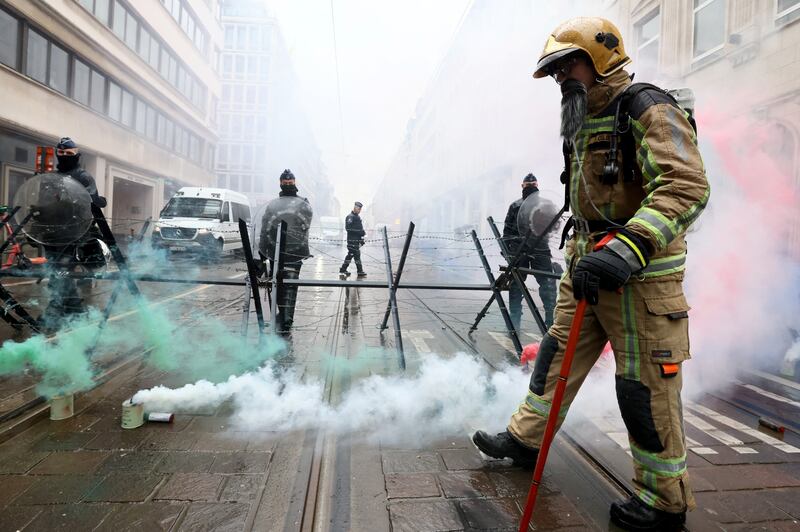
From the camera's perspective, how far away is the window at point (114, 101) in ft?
56.8

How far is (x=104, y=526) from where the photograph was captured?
172 centimetres

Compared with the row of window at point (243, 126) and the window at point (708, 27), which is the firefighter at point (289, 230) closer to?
the window at point (708, 27)

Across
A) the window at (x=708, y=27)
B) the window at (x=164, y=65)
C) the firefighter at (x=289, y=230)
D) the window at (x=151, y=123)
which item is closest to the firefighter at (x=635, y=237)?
the firefighter at (x=289, y=230)

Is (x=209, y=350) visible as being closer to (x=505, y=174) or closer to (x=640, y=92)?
(x=640, y=92)

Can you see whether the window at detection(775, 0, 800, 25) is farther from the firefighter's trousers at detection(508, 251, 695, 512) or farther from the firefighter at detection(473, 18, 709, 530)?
the firefighter's trousers at detection(508, 251, 695, 512)

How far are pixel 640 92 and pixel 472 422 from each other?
2043 millimetres

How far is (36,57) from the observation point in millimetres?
13047

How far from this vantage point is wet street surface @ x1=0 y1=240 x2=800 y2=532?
6.06 ft

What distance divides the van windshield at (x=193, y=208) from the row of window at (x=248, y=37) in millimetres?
27848

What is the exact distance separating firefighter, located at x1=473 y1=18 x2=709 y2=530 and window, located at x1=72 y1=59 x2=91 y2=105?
59.7 feet

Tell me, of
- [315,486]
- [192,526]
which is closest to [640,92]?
[315,486]

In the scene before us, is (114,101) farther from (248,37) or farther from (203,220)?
(248,37)

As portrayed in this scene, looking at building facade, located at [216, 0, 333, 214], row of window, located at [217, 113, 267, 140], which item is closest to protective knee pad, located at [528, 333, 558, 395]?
building facade, located at [216, 0, 333, 214]

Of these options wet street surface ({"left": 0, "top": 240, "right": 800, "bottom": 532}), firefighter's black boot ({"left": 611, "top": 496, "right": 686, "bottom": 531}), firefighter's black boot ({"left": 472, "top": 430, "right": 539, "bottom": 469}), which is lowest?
wet street surface ({"left": 0, "top": 240, "right": 800, "bottom": 532})
